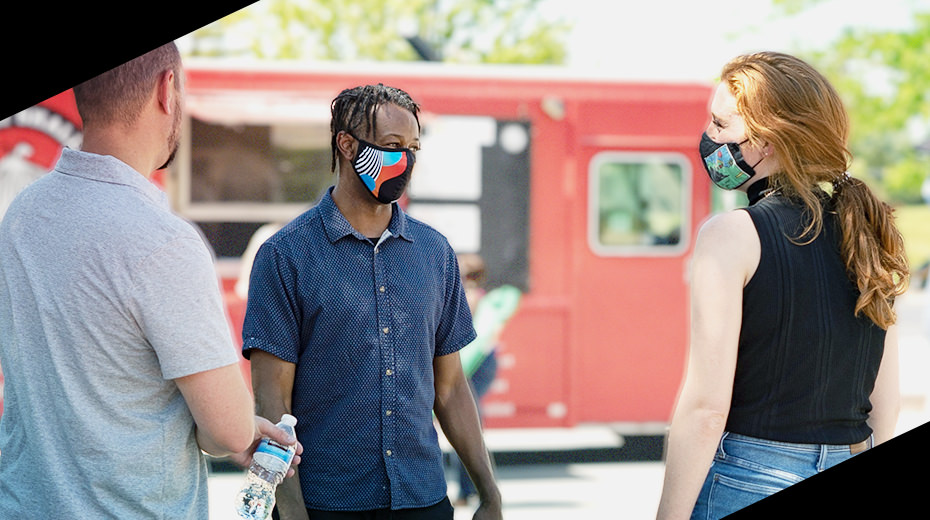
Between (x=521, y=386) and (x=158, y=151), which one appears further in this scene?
(x=521, y=386)

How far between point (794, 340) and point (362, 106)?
51.5 inches

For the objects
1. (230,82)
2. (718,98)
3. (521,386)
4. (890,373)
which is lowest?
(521,386)

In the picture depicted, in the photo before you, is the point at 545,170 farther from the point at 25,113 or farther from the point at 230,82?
the point at 25,113

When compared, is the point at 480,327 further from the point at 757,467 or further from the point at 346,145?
the point at 757,467

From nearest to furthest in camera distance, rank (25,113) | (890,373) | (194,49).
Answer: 1. (890,373)
2. (25,113)
3. (194,49)

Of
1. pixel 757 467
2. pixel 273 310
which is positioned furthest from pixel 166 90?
pixel 757 467

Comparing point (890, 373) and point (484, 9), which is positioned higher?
point (484, 9)

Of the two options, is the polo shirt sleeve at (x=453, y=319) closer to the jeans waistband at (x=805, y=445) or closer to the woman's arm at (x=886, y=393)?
the jeans waistband at (x=805, y=445)

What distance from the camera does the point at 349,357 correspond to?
2.58m

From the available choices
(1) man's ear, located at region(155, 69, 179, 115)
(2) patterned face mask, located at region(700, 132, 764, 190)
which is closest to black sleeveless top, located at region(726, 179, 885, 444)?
(2) patterned face mask, located at region(700, 132, 764, 190)

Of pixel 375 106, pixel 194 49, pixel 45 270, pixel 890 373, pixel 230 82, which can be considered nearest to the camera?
pixel 45 270

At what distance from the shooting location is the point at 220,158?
722cm

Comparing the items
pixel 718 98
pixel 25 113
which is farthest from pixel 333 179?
pixel 718 98

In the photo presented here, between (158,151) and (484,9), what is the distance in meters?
22.5
